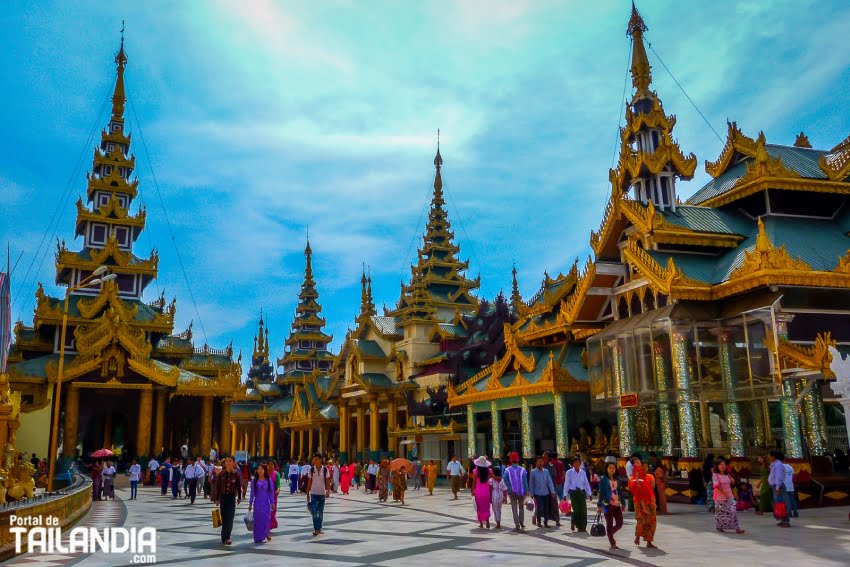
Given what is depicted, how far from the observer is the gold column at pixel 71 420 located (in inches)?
1346

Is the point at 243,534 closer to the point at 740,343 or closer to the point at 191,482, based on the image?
the point at 191,482

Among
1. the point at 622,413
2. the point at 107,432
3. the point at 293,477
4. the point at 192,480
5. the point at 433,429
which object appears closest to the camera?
the point at 622,413

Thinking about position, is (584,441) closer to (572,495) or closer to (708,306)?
(708,306)

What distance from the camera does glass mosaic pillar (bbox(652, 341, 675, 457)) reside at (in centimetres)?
1962

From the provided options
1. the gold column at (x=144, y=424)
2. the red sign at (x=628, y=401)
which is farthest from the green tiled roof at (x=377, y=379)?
the red sign at (x=628, y=401)

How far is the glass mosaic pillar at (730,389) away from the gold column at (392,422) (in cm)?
2671

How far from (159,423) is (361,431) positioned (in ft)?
45.7

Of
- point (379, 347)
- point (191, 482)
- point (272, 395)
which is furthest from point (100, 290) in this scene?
point (272, 395)

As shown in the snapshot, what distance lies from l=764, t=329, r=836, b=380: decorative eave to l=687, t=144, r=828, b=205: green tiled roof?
6.44m

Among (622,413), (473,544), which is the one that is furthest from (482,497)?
(622,413)

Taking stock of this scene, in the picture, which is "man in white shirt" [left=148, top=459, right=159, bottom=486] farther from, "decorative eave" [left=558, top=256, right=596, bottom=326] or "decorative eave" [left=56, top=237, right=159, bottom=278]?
"decorative eave" [left=558, top=256, right=596, bottom=326]

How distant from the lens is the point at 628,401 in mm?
20469

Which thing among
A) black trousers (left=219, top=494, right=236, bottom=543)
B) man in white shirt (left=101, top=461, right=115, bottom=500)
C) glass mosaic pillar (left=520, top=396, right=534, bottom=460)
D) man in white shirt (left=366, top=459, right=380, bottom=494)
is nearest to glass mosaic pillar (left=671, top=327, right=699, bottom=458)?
glass mosaic pillar (left=520, top=396, right=534, bottom=460)

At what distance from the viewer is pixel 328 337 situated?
70.9 meters
